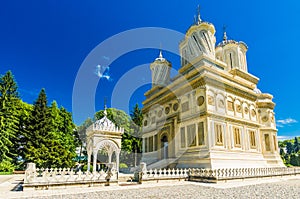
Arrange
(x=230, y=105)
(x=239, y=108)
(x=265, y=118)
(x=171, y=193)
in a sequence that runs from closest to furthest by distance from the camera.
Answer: (x=171, y=193)
(x=230, y=105)
(x=239, y=108)
(x=265, y=118)

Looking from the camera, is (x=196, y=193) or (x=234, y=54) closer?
(x=196, y=193)

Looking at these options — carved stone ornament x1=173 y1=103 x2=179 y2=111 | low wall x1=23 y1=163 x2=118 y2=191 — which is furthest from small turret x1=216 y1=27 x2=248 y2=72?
low wall x1=23 y1=163 x2=118 y2=191

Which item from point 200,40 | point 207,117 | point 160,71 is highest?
point 200,40

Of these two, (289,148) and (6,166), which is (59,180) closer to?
(6,166)

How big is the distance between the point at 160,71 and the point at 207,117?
14.7 m

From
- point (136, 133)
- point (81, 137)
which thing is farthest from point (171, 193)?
point (81, 137)

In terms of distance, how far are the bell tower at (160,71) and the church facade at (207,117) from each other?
202 centimetres

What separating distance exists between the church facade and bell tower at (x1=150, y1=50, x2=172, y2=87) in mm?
2022

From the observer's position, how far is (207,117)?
1755cm

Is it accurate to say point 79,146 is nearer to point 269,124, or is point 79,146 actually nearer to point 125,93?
point 125,93

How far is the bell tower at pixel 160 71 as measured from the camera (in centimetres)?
3006

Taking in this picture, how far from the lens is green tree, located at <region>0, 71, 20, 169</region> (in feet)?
77.2

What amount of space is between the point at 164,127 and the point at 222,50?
1513cm

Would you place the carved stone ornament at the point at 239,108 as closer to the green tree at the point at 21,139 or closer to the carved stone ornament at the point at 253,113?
the carved stone ornament at the point at 253,113
